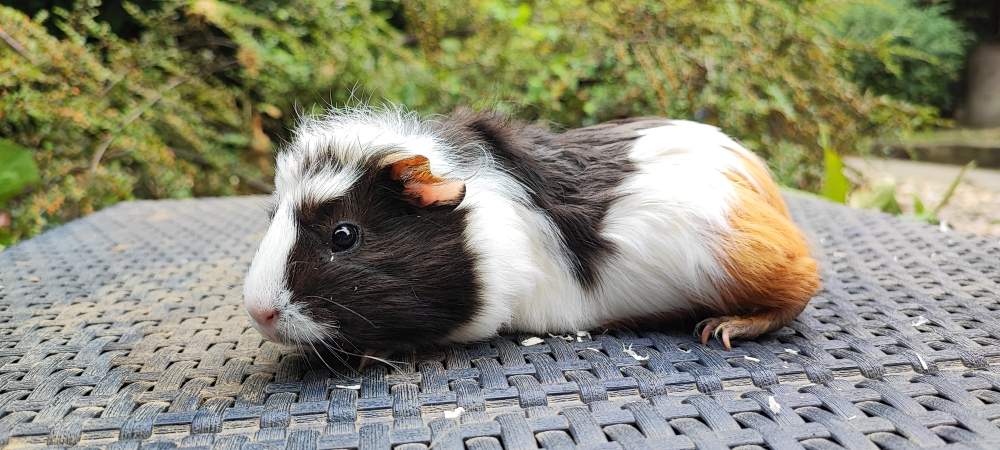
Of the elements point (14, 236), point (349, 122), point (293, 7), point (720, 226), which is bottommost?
point (14, 236)

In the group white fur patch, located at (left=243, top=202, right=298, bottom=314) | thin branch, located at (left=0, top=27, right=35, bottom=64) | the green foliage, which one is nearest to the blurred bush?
thin branch, located at (left=0, top=27, right=35, bottom=64)

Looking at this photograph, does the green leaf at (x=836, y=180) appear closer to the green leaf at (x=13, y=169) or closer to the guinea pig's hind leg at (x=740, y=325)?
the guinea pig's hind leg at (x=740, y=325)

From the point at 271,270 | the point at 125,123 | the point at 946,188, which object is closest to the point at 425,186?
the point at 271,270

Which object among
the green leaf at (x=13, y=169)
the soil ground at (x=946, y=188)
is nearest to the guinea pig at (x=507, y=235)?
the green leaf at (x=13, y=169)

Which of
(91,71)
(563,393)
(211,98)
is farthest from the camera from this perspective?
(211,98)

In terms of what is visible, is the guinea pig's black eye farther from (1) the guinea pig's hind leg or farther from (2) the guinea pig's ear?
(1) the guinea pig's hind leg

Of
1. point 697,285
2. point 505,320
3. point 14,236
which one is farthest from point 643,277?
point 14,236

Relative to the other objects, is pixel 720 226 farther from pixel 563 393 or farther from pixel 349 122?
pixel 349 122
